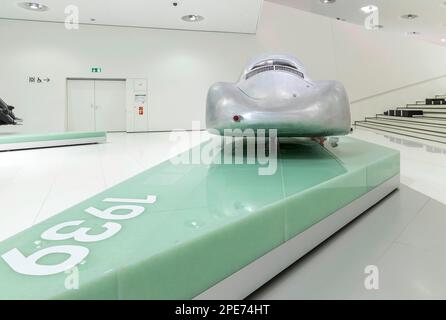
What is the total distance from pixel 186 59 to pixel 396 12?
23.5ft

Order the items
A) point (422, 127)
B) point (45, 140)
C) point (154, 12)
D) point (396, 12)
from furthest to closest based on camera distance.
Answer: point (396, 12), point (154, 12), point (422, 127), point (45, 140)

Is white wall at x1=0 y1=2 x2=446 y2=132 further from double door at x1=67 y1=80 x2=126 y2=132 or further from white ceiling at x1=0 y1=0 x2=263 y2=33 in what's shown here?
white ceiling at x1=0 y1=0 x2=263 y2=33

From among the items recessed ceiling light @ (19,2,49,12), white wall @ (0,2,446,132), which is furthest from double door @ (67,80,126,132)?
recessed ceiling light @ (19,2,49,12)

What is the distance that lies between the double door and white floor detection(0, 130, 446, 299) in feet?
23.9

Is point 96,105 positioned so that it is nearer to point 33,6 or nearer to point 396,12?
point 33,6

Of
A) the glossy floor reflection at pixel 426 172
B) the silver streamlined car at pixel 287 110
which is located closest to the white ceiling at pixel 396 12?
the glossy floor reflection at pixel 426 172

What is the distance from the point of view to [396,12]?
10.1 m

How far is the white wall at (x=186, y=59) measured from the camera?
938 cm

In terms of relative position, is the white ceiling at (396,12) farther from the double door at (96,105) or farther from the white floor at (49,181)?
the white floor at (49,181)

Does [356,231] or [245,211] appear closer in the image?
[245,211]

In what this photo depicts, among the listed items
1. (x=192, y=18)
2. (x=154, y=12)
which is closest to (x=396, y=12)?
(x=192, y=18)

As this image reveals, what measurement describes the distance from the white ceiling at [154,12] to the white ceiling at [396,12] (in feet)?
8.15
